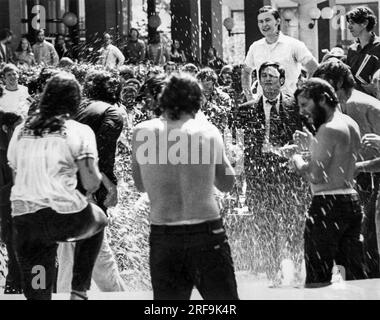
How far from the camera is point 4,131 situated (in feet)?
21.0

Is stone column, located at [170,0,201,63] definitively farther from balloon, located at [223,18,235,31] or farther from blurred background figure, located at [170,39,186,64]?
balloon, located at [223,18,235,31]

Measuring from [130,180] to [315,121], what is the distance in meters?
3.38

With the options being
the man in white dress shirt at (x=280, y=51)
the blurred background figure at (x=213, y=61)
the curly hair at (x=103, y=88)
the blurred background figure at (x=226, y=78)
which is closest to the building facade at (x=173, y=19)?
the blurred background figure at (x=213, y=61)

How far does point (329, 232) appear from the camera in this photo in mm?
4898

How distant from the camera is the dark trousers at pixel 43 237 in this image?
4574 mm

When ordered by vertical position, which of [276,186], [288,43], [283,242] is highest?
[288,43]

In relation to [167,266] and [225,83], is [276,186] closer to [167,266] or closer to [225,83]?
[167,266]

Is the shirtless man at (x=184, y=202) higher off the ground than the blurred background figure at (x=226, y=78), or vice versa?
the blurred background figure at (x=226, y=78)

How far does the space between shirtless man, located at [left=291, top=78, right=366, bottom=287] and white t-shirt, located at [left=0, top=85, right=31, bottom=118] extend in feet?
6.55

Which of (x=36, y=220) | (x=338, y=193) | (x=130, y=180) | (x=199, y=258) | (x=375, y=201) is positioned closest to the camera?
(x=199, y=258)

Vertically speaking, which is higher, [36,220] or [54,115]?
[54,115]

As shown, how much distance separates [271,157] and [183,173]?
2.61m

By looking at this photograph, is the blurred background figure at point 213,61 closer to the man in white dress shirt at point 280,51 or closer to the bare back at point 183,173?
the man in white dress shirt at point 280,51
